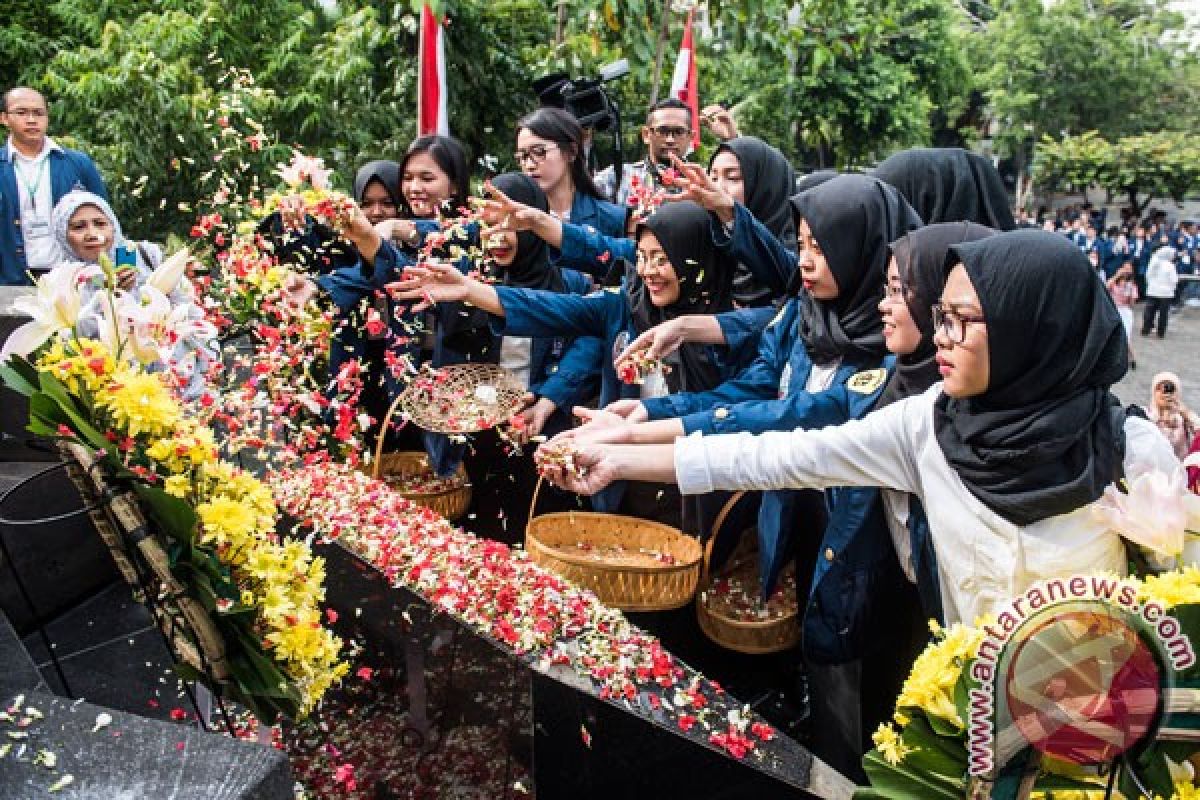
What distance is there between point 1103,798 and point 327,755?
6.14 ft

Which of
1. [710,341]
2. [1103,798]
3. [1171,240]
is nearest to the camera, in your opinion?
[1103,798]

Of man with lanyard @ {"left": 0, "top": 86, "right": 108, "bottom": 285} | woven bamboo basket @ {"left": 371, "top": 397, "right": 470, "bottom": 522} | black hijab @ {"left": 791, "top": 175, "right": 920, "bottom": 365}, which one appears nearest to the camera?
black hijab @ {"left": 791, "top": 175, "right": 920, "bottom": 365}

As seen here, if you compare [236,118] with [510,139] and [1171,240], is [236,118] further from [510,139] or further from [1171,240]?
[1171,240]

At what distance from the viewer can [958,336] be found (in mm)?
2180

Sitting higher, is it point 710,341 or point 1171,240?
point 710,341

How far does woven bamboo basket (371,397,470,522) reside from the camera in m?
3.92

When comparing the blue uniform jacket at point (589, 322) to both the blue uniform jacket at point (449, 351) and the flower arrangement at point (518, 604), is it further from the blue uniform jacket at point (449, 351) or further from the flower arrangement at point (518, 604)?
the flower arrangement at point (518, 604)

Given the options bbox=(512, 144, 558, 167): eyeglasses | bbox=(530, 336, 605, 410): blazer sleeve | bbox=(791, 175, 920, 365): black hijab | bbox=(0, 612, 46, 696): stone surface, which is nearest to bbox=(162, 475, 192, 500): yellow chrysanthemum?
bbox=(0, 612, 46, 696): stone surface

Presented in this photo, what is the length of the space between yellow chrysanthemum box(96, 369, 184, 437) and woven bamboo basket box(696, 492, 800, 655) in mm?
1827

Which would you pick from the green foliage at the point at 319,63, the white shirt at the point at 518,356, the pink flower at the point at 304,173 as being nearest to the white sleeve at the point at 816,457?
the pink flower at the point at 304,173

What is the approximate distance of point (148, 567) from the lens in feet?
6.10

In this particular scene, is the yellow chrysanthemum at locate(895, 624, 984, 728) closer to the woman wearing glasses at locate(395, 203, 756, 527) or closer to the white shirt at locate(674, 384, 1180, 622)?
the white shirt at locate(674, 384, 1180, 622)

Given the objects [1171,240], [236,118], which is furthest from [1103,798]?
[1171,240]

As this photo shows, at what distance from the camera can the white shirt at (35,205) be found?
594 cm
